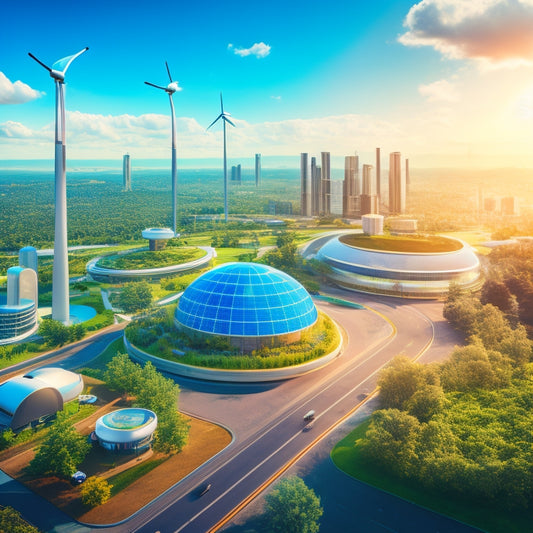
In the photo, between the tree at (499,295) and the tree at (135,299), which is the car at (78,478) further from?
the tree at (499,295)

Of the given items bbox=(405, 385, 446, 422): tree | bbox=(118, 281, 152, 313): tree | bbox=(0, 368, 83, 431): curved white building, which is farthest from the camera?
bbox=(118, 281, 152, 313): tree

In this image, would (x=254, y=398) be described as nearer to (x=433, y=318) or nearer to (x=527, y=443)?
(x=527, y=443)

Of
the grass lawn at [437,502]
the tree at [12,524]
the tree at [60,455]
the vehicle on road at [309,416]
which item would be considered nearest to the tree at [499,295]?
the vehicle on road at [309,416]

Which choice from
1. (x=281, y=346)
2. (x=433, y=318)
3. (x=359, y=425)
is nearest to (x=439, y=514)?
(x=359, y=425)

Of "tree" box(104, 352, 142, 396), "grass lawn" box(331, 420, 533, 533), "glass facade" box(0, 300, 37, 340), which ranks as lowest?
"grass lawn" box(331, 420, 533, 533)

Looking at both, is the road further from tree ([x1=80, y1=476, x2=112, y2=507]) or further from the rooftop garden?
the rooftop garden

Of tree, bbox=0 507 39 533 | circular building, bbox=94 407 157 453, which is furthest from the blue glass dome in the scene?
tree, bbox=0 507 39 533
